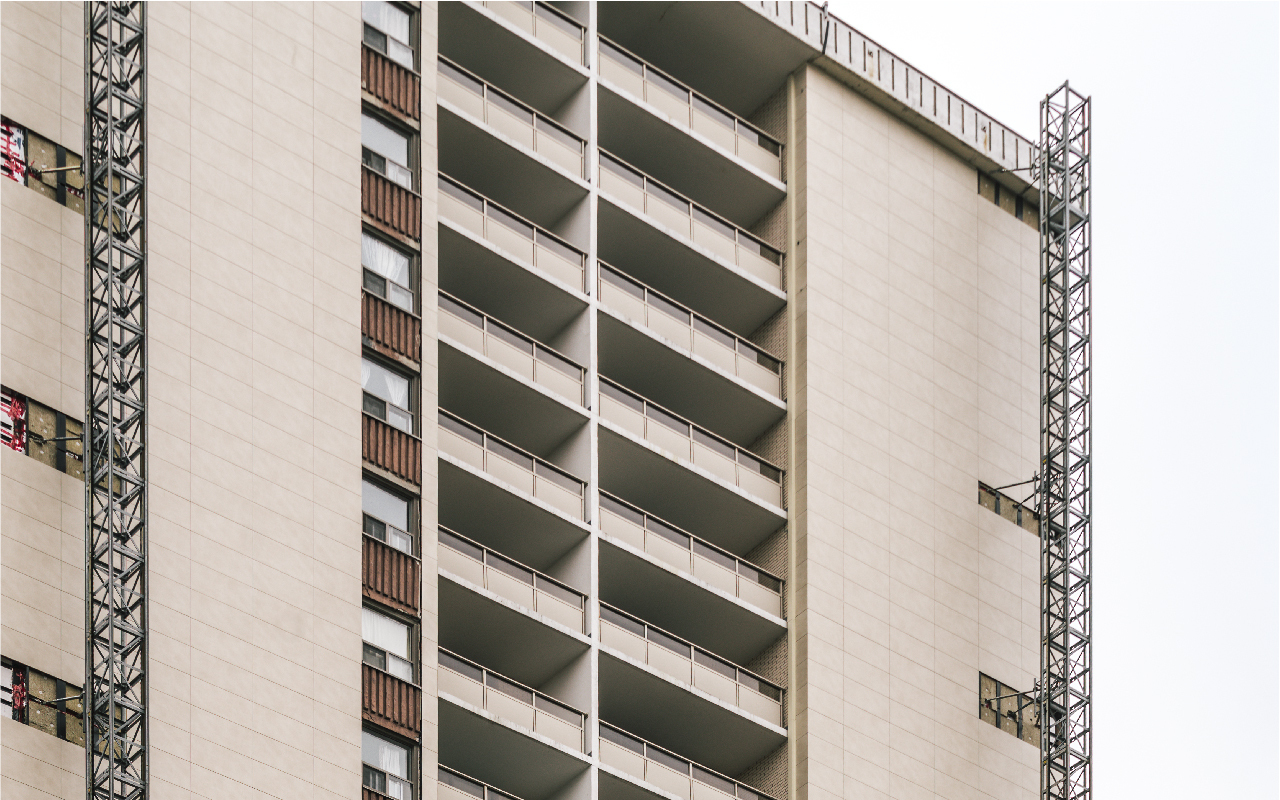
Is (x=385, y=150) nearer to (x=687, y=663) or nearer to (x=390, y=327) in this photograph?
(x=390, y=327)

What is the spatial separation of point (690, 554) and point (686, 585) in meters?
1.22

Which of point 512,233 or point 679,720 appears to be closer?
point 679,720

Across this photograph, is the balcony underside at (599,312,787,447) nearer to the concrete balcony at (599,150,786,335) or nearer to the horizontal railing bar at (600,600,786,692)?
the concrete balcony at (599,150,786,335)

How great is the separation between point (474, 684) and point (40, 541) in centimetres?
1452

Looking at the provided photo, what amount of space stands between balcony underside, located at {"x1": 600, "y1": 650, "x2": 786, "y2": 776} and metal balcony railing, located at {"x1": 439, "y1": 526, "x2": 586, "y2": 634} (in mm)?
1702

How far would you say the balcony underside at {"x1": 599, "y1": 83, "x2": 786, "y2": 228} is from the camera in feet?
287

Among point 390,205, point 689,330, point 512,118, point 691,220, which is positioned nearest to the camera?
point 390,205

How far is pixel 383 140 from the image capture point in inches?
3049

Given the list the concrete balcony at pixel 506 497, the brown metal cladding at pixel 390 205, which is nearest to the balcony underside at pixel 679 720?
the concrete balcony at pixel 506 497

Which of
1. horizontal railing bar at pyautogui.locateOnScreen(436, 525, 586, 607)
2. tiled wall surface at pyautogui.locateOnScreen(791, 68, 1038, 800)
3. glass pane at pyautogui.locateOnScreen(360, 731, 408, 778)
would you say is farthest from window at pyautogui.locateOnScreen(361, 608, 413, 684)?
tiled wall surface at pyautogui.locateOnScreen(791, 68, 1038, 800)

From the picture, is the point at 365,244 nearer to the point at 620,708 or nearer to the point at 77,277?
the point at 77,277

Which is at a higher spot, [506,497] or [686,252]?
[686,252]

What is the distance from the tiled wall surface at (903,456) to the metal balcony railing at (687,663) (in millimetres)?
1481

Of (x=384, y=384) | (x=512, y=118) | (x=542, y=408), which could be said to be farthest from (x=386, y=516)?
(x=512, y=118)
